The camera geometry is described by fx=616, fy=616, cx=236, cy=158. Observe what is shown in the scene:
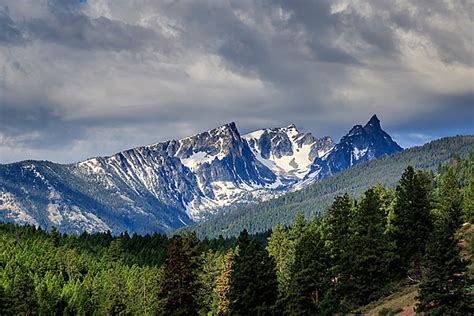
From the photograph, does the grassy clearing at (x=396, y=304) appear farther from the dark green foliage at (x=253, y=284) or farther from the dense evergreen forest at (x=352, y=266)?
the dark green foliage at (x=253, y=284)

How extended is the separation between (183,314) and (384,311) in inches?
831

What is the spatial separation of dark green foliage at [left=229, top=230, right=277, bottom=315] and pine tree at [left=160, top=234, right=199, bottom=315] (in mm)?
4799

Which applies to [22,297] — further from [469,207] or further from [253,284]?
[469,207]

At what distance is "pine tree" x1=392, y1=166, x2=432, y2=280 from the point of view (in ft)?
266

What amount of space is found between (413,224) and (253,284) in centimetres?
2570

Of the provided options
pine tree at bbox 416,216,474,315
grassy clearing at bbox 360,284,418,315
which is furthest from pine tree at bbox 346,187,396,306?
pine tree at bbox 416,216,474,315

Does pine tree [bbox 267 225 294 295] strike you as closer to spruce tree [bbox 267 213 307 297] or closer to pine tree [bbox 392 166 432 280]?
spruce tree [bbox 267 213 307 297]

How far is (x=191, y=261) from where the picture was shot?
6806 centimetres

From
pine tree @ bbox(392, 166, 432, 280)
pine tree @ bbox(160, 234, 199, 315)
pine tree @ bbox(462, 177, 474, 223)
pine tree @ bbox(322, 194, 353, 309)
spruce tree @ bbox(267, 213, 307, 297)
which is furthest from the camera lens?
spruce tree @ bbox(267, 213, 307, 297)

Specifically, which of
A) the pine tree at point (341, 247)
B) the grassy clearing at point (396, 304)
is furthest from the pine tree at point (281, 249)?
the grassy clearing at point (396, 304)

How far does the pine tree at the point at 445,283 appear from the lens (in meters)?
47.6

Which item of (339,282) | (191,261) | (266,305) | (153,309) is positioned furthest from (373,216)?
(153,309)

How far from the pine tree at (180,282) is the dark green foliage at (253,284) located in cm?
480

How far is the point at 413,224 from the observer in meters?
82.0
